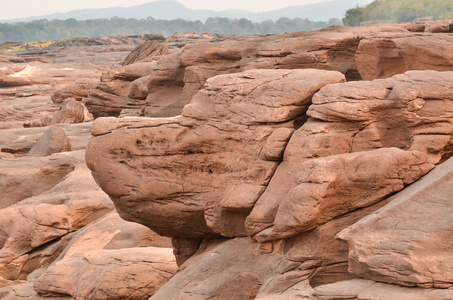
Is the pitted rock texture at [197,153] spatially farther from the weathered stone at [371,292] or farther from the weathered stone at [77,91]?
the weathered stone at [77,91]

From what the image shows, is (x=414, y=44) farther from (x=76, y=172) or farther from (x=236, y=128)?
(x=76, y=172)

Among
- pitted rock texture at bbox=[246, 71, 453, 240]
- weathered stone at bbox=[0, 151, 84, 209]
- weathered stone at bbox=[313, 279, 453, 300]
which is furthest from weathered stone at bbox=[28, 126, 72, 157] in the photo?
weathered stone at bbox=[313, 279, 453, 300]

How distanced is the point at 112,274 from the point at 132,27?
181 metres

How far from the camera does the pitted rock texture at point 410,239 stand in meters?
7.09

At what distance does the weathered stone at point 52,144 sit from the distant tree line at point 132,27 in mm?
144795

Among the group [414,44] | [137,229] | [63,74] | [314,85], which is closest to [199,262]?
[314,85]

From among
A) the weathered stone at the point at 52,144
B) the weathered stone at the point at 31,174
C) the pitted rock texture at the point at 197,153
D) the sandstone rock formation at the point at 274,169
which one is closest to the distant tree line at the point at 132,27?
the weathered stone at the point at 52,144

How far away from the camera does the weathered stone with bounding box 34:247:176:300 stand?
1266cm

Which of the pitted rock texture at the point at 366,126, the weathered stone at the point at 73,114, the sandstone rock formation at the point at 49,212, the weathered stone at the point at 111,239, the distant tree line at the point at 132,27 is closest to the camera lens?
the pitted rock texture at the point at 366,126

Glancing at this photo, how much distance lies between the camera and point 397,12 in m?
99.9

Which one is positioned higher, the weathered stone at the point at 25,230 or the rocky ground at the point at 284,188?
the rocky ground at the point at 284,188

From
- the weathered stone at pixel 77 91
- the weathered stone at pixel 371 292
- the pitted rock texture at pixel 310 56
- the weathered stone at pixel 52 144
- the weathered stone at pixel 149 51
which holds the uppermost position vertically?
the pitted rock texture at pixel 310 56

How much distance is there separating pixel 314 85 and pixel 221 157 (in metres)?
2.11

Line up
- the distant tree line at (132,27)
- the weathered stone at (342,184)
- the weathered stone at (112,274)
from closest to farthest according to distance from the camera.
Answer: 1. the weathered stone at (342,184)
2. the weathered stone at (112,274)
3. the distant tree line at (132,27)
